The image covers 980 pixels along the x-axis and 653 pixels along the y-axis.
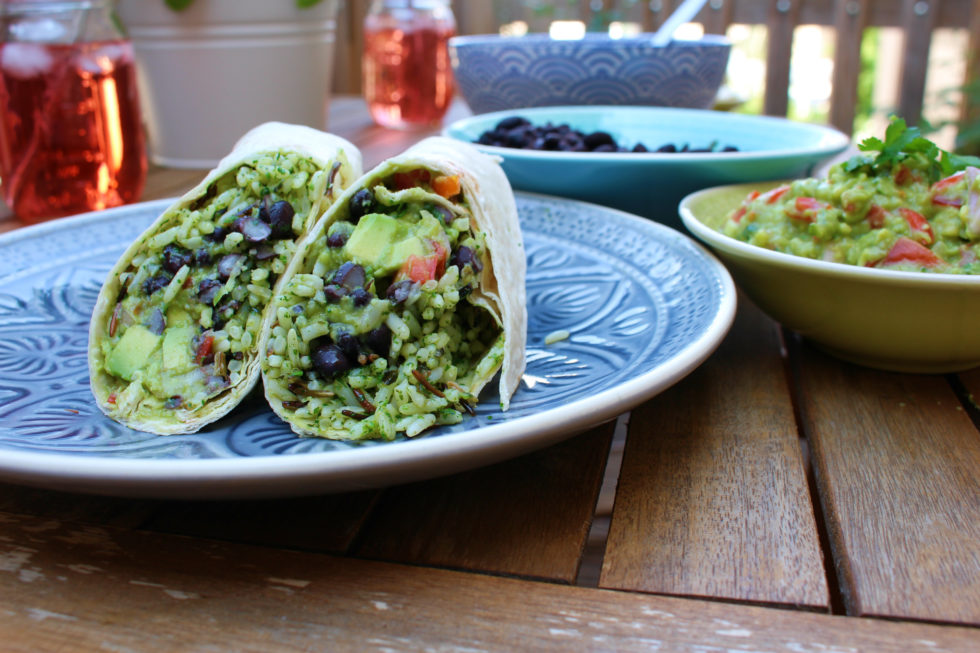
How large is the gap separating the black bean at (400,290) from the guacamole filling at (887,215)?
2.16 feet

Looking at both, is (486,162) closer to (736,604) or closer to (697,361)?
(697,361)

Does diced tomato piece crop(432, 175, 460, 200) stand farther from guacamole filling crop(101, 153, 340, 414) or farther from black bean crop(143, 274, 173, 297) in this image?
black bean crop(143, 274, 173, 297)

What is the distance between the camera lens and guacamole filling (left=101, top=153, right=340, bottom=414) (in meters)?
1.23

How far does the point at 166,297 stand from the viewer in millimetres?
1263

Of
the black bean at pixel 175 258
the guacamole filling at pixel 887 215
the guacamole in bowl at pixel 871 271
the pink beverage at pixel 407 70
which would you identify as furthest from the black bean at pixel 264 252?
the pink beverage at pixel 407 70

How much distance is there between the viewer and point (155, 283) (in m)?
1.28

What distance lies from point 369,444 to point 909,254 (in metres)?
0.91

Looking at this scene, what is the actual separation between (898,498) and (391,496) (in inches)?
25.2

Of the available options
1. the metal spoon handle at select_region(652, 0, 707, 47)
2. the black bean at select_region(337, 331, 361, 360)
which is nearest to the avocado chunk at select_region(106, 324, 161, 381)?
the black bean at select_region(337, 331, 361, 360)

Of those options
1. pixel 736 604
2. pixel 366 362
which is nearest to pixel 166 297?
pixel 366 362

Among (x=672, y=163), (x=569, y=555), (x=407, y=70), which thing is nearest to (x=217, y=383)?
(x=569, y=555)

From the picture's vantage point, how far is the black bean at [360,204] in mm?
1222

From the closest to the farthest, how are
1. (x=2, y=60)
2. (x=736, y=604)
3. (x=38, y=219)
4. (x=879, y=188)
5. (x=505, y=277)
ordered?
(x=736, y=604)
(x=505, y=277)
(x=879, y=188)
(x=2, y=60)
(x=38, y=219)

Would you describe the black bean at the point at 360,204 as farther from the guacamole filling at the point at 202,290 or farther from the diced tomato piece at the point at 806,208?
the diced tomato piece at the point at 806,208
